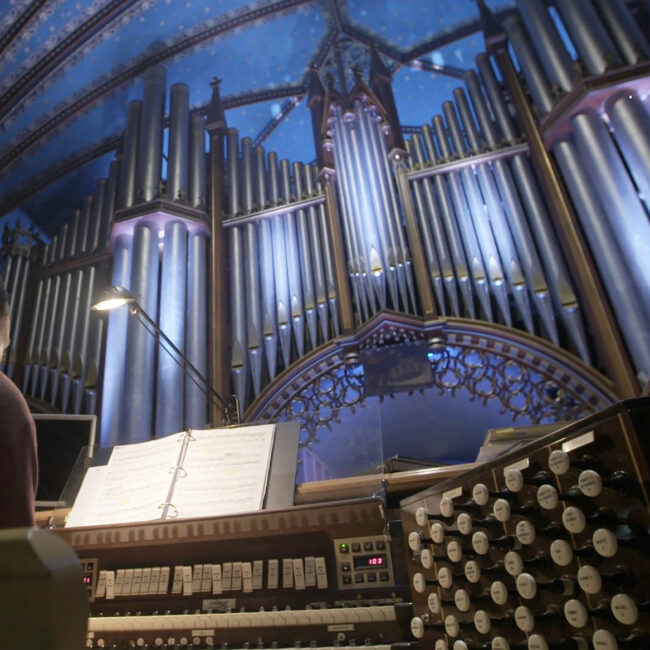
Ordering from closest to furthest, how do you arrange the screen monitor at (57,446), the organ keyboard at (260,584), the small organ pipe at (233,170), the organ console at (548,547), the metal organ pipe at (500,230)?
the organ console at (548,547)
the organ keyboard at (260,584)
the screen monitor at (57,446)
the metal organ pipe at (500,230)
the small organ pipe at (233,170)

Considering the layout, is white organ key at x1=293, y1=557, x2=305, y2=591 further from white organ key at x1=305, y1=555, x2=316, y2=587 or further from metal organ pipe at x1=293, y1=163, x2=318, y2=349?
metal organ pipe at x1=293, y1=163, x2=318, y2=349

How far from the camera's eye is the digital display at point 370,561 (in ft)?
5.24

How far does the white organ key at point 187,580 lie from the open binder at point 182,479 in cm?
16

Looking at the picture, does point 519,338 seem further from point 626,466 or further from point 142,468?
point 626,466

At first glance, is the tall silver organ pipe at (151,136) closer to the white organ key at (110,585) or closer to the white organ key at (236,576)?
the white organ key at (110,585)

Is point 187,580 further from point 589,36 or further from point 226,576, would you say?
point 589,36

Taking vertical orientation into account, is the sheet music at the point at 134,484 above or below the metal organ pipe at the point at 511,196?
below

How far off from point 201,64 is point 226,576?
18.3 feet

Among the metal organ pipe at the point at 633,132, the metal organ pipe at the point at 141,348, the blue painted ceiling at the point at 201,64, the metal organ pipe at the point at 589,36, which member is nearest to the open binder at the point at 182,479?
the metal organ pipe at the point at 141,348

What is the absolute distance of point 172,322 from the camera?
4473 mm

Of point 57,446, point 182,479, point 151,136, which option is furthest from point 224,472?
point 151,136

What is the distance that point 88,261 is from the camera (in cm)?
548

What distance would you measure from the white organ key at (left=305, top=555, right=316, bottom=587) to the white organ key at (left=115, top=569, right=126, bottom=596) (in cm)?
60

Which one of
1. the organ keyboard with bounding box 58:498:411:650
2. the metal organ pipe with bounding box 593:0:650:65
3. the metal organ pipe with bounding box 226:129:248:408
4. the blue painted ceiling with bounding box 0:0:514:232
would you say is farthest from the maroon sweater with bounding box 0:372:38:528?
the blue painted ceiling with bounding box 0:0:514:232
